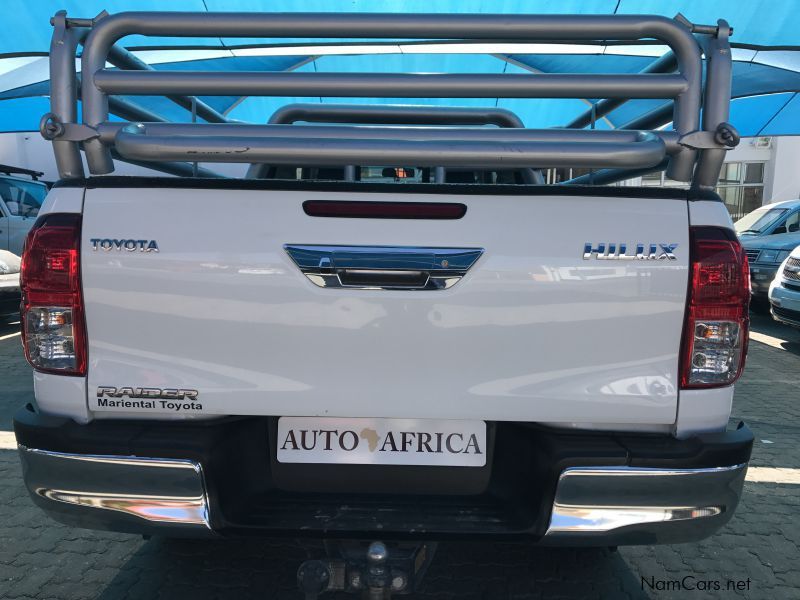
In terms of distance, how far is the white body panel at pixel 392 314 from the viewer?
1.73 metres

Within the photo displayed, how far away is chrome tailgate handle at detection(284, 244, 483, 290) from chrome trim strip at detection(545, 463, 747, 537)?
0.64m

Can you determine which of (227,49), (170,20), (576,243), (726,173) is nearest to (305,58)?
(227,49)

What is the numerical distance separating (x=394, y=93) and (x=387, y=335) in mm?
773

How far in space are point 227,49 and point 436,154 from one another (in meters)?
7.72

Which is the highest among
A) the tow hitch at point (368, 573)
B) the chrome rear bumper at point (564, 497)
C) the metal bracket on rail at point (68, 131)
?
the metal bracket on rail at point (68, 131)

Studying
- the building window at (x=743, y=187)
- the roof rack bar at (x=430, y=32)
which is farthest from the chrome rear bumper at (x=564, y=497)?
the building window at (x=743, y=187)

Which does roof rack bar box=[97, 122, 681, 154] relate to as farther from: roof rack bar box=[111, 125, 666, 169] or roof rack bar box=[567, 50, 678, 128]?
roof rack bar box=[567, 50, 678, 128]

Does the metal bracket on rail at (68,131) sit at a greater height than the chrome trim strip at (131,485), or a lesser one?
greater

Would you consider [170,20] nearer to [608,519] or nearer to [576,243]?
[576,243]

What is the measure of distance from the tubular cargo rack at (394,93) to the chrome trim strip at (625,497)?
861 mm

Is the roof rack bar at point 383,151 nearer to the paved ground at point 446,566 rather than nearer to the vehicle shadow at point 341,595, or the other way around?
the vehicle shadow at point 341,595

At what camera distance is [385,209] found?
178cm

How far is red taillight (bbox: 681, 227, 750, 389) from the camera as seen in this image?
1743 millimetres

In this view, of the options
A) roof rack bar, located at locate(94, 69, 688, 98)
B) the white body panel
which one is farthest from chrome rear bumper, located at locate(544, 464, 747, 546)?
roof rack bar, located at locate(94, 69, 688, 98)
